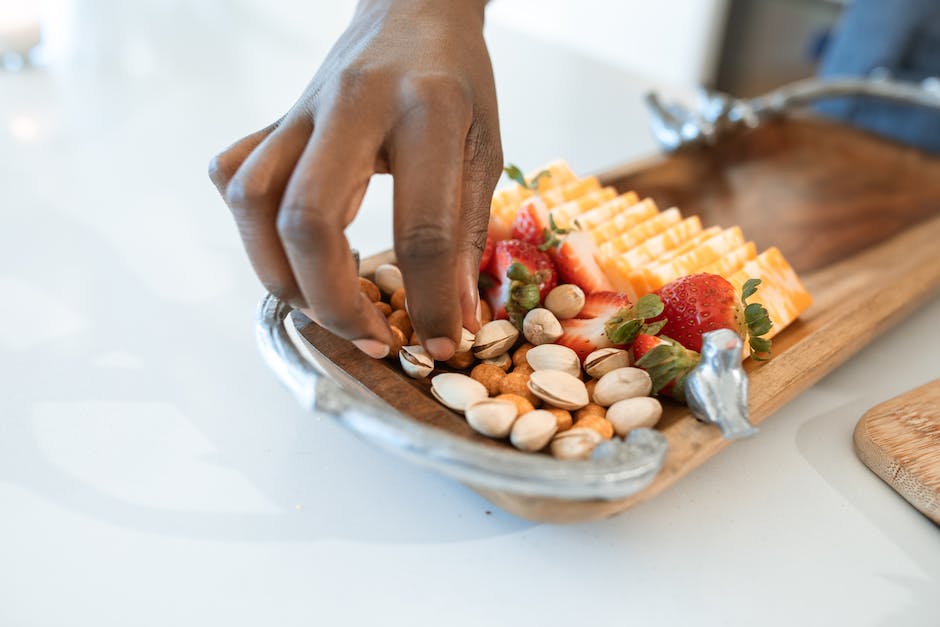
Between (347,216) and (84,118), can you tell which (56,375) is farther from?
(84,118)

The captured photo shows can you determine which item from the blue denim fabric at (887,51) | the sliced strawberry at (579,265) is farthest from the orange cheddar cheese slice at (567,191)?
the blue denim fabric at (887,51)

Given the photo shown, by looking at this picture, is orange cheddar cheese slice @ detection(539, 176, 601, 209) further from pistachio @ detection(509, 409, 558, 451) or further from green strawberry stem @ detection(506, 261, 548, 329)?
pistachio @ detection(509, 409, 558, 451)

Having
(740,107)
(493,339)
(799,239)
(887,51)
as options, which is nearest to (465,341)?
(493,339)

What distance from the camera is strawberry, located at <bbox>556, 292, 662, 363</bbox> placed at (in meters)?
0.60

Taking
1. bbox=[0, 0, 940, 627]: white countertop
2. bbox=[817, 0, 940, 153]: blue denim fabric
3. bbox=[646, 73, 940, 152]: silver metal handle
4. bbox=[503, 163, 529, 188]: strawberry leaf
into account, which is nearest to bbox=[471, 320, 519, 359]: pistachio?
bbox=[0, 0, 940, 627]: white countertop

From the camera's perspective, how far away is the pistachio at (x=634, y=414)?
0.54 m

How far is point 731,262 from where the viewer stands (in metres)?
0.73

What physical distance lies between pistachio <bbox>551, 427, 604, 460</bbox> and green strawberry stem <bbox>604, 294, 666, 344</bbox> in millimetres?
116

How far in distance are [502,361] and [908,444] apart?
318 millimetres

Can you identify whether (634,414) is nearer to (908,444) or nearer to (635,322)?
(635,322)

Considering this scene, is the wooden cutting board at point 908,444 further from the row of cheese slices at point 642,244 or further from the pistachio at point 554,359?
the pistachio at point 554,359

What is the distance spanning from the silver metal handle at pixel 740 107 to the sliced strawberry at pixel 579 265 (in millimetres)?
469

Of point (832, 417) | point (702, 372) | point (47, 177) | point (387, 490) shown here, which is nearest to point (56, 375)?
point (387, 490)

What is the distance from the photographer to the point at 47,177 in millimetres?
987
